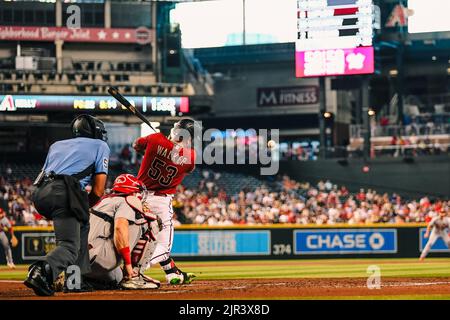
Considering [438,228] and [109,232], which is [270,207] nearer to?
[438,228]

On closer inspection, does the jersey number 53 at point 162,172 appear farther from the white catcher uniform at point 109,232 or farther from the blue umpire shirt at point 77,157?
the blue umpire shirt at point 77,157

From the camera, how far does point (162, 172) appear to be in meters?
10.9

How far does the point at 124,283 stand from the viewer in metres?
9.82

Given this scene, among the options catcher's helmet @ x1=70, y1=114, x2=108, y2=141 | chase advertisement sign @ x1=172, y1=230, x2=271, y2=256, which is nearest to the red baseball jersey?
catcher's helmet @ x1=70, y1=114, x2=108, y2=141

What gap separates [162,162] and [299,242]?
15.8m

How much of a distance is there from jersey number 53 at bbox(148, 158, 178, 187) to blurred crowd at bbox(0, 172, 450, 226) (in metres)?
15.5

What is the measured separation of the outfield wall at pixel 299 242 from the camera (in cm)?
2577

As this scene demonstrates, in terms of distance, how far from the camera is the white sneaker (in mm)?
9758

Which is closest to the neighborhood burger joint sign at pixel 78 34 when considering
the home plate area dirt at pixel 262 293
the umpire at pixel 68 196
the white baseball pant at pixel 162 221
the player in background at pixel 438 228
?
the player in background at pixel 438 228

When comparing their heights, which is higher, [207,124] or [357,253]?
[207,124]

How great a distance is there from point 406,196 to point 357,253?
1007cm

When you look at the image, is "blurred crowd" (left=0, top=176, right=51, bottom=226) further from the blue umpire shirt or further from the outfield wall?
the blue umpire shirt

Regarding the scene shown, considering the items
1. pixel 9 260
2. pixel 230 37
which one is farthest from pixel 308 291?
pixel 230 37
